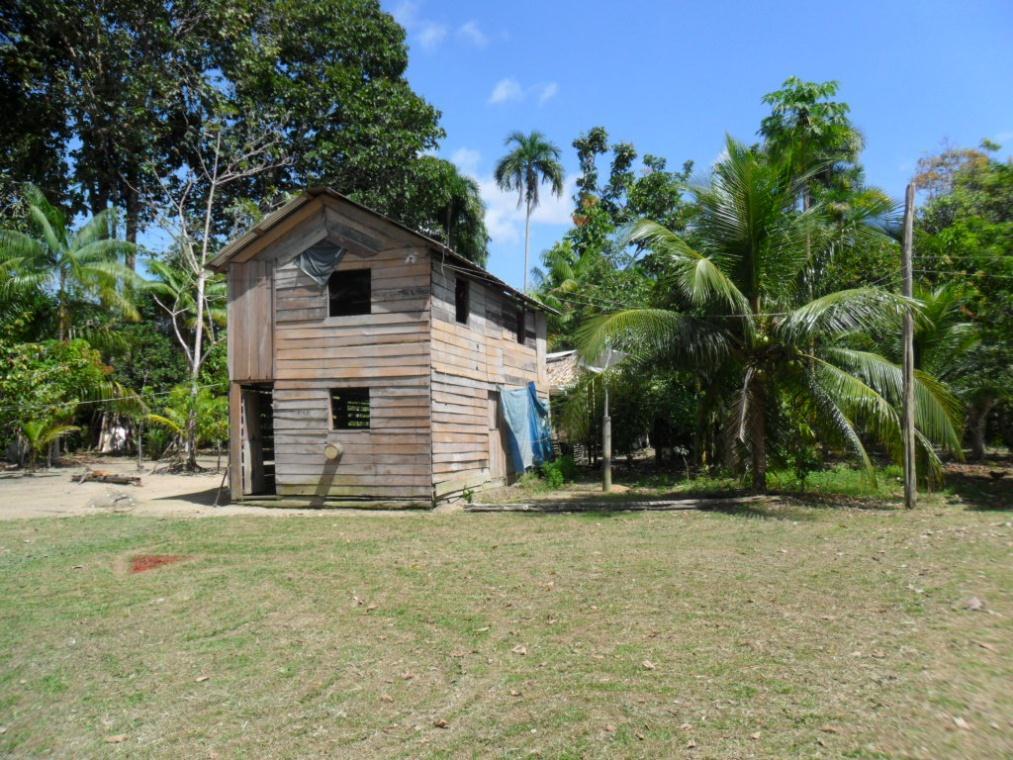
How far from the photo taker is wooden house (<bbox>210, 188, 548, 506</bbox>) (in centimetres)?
1439

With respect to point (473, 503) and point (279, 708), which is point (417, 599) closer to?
point (279, 708)

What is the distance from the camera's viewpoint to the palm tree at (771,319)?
486 inches

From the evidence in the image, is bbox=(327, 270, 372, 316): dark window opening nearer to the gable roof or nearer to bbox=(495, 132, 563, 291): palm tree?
the gable roof

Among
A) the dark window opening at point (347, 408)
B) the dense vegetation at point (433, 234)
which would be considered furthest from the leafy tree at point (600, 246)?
the dark window opening at point (347, 408)

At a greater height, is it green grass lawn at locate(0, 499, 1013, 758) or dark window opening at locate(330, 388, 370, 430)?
dark window opening at locate(330, 388, 370, 430)

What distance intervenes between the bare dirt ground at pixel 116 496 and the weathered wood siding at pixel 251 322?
10.2ft

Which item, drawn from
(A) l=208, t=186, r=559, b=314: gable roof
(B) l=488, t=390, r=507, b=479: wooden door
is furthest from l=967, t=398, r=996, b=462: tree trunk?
(A) l=208, t=186, r=559, b=314: gable roof

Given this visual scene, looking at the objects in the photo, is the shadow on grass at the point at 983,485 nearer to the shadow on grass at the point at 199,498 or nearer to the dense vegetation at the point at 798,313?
the dense vegetation at the point at 798,313

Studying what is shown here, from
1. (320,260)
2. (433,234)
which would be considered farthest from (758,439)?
(433,234)

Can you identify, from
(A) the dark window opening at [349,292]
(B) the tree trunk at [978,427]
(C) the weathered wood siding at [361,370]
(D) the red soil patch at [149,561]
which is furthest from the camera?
(B) the tree trunk at [978,427]

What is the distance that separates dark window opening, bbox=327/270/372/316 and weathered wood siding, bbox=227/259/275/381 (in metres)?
1.41

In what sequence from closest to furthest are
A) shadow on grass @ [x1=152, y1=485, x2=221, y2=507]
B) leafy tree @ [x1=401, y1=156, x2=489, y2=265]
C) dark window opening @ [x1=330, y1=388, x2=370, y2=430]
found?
dark window opening @ [x1=330, y1=388, x2=370, y2=430] → shadow on grass @ [x1=152, y1=485, x2=221, y2=507] → leafy tree @ [x1=401, y1=156, x2=489, y2=265]

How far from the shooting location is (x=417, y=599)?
730 centimetres

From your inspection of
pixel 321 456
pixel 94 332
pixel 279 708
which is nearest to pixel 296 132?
pixel 94 332
